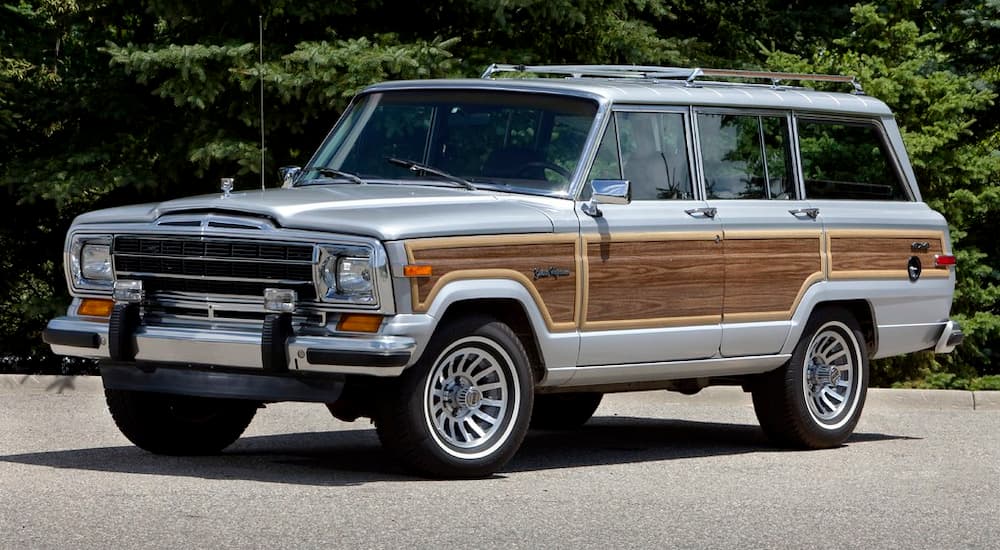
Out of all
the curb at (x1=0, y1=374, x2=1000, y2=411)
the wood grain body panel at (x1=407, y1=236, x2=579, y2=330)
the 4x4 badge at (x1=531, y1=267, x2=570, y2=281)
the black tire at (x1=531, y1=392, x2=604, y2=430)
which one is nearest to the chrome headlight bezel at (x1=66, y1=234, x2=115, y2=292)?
the wood grain body panel at (x1=407, y1=236, x2=579, y2=330)

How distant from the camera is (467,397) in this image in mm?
9109

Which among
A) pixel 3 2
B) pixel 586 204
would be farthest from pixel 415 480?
pixel 3 2

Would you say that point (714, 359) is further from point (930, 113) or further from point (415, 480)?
point (930, 113)

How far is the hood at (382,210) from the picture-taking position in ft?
28.8

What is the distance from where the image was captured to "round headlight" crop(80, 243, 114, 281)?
9.55 m

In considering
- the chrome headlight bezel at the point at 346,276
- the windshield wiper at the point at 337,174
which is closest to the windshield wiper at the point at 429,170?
the windshield wiper at the point at 337,174

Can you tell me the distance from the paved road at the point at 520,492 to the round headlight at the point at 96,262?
98 cm

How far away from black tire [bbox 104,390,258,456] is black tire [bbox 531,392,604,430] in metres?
2.74

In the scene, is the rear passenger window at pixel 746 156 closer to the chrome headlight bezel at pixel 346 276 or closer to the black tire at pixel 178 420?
the chrome headlight bezel at pixel 346 276

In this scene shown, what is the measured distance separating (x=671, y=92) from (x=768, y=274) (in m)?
1.19

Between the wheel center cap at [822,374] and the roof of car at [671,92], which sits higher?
the roof of car at [671,92]

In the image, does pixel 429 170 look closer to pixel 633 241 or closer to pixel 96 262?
pixel 633 241

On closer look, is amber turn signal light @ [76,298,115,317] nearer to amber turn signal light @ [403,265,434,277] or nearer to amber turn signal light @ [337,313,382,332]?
amber turn signal light @ [337,313,382,332]

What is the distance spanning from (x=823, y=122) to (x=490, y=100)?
2.58m
